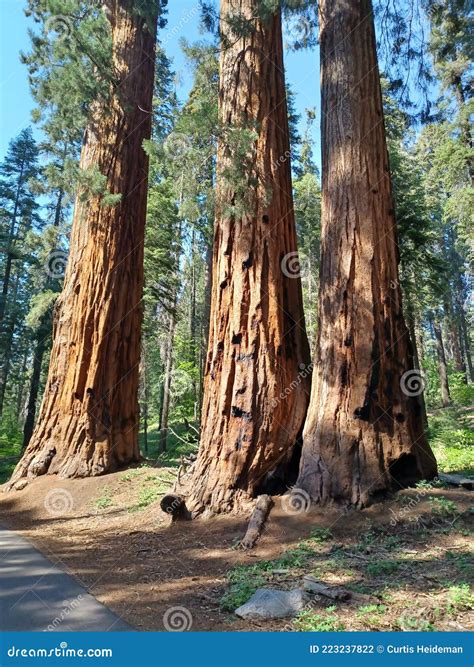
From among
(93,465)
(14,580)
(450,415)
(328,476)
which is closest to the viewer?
(14,580)

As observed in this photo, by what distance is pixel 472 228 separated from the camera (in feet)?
64.6

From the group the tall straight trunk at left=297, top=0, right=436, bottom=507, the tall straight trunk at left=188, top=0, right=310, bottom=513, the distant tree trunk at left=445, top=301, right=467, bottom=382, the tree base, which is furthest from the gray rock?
the distant tree trunk at left=445, top=301, right=467, bottom=382

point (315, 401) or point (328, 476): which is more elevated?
point (315, 401)

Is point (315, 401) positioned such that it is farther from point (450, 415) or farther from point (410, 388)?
point (450, 415)

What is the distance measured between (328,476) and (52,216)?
28338mm

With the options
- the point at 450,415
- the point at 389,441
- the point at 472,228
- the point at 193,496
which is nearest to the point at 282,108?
the point at 389,441

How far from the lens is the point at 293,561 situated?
456 cm

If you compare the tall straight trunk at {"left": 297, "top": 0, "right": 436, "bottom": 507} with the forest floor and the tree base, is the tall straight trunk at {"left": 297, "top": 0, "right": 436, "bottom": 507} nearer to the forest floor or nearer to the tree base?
the forest floor

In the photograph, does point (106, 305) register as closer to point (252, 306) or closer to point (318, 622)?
point (252, 306)

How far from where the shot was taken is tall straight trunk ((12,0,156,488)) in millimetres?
9742

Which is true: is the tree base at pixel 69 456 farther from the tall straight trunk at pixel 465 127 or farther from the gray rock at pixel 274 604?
the tall straight trunk at pixel 465 127

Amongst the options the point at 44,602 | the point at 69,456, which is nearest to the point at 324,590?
the point at 44,602

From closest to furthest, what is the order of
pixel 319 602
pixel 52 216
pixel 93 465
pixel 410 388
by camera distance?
1. pixel 319 602
2. pixel 410 388
3. pixel 93 465
4. pixel 52 216

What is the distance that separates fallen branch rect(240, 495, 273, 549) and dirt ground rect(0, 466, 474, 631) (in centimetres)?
9
